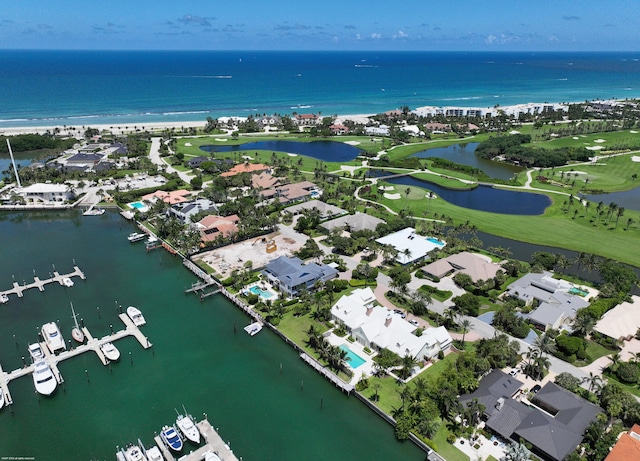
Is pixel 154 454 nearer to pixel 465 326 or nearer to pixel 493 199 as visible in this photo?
pixel 465 326

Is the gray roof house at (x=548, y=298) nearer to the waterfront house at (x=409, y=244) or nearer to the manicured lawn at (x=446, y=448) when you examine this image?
the waterfront house at (x=409, y=244)

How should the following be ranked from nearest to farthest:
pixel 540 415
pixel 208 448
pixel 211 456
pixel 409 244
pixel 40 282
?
pixel 211 456, pixel 208 448, pixel 540 415, pixel 40 282, pixel 409 244

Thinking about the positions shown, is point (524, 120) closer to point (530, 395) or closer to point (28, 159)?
point (530, 395)

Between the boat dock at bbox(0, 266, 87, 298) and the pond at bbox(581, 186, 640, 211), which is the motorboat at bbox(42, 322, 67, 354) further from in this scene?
the pond at bbox(581, 186, 640, 211)

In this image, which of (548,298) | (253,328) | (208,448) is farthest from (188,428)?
(548,298)

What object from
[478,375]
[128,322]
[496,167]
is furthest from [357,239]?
[496,167]

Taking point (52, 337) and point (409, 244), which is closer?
point (52, 337)

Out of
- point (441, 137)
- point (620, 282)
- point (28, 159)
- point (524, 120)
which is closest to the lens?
point (620, 282)

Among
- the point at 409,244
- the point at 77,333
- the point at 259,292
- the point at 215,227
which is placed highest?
the point at 215,227
